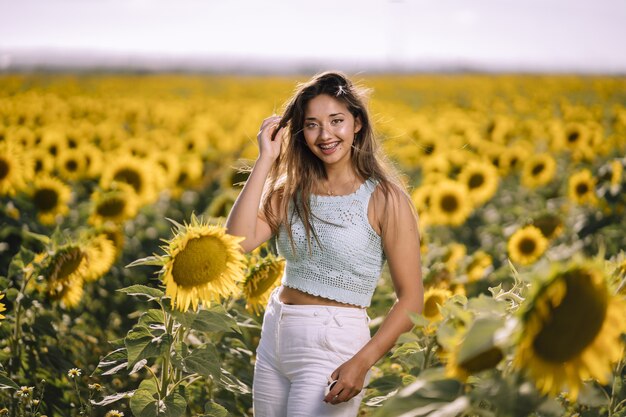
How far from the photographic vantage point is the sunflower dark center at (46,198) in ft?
18.9

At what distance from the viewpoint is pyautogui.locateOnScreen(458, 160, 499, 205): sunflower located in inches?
295

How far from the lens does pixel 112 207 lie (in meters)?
5.65

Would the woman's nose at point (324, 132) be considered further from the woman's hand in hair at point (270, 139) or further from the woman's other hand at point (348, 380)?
the woman's other hand at point (348, 380)

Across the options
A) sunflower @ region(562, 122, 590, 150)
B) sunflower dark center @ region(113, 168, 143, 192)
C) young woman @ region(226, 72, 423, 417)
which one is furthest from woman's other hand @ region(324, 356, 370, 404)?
sunflower @ region(562, 122, 590, 150)

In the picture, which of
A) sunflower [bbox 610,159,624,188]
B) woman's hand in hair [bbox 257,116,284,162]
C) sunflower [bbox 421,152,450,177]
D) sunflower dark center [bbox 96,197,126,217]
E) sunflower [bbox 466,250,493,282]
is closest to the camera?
woman's hand in hair [bbox 257,116,284,162]

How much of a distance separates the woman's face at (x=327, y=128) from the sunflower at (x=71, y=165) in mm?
4639

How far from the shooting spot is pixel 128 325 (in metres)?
5.05

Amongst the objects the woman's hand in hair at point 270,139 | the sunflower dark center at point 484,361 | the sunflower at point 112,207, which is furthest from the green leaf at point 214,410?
the sunflower at point 112,207

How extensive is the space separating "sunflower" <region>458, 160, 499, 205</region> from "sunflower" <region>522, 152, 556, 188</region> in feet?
2.27

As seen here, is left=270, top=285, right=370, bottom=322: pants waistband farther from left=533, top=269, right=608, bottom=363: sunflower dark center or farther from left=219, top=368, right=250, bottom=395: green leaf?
left=533, top=269, right=608, bottom=363: sunflower dark center

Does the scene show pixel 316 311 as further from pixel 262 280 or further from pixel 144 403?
pixel 144 403

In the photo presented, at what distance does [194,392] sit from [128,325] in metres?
1.72

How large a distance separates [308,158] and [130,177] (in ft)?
12.3

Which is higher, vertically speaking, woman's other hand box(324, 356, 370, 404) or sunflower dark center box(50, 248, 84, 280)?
sunflower dark center box(50, 248, 84, 280)
